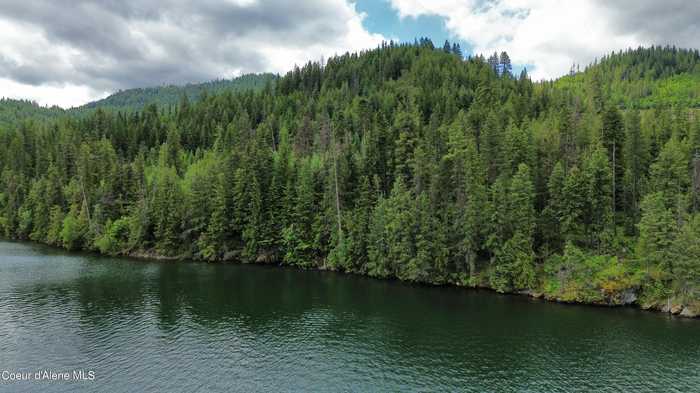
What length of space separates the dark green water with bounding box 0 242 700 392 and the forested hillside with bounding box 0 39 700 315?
6.29 metres

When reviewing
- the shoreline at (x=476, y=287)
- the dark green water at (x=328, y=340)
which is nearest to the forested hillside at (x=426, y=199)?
the shoreline at (x=476, y=287)

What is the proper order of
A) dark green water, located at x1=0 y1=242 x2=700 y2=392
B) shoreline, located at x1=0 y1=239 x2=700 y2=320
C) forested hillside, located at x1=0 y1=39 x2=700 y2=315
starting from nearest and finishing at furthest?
A: dark green water, located at x1=0 y1=242 x2=700 y2=392 → shoreline, located at x1=0 y1=239 x2=700 y2=320 → forested hillside, located at x1=0 y1=39 x2=700 y2=315

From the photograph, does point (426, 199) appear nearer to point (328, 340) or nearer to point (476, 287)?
point (476, 287)

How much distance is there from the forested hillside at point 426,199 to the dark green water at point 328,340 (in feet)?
20.6

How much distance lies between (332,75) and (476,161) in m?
129

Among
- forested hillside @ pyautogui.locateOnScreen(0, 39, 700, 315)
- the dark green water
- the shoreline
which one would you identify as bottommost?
the dark green water

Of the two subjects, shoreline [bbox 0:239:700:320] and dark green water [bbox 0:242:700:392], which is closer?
dark green water [bbox 0:242:700:392]

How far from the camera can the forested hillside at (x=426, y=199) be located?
59.3 m

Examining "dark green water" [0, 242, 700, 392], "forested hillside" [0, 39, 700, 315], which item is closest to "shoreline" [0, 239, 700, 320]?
"forested hillside" [0, 39, 700, 315]

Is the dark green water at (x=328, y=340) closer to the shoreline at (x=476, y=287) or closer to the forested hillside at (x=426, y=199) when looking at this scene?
the shoreline at (x=476, y=287)

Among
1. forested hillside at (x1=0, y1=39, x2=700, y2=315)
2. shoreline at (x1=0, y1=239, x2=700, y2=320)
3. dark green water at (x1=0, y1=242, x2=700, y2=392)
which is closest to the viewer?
dark green water at (x1=0, y1=242, x2=700, y2=392)

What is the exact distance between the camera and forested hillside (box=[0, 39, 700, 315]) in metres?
59.3

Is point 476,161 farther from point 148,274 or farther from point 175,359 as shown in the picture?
point 148,274

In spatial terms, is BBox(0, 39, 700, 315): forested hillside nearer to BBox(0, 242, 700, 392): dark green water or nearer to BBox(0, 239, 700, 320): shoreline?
BBox(0, 239, 700, 320): shoreline
